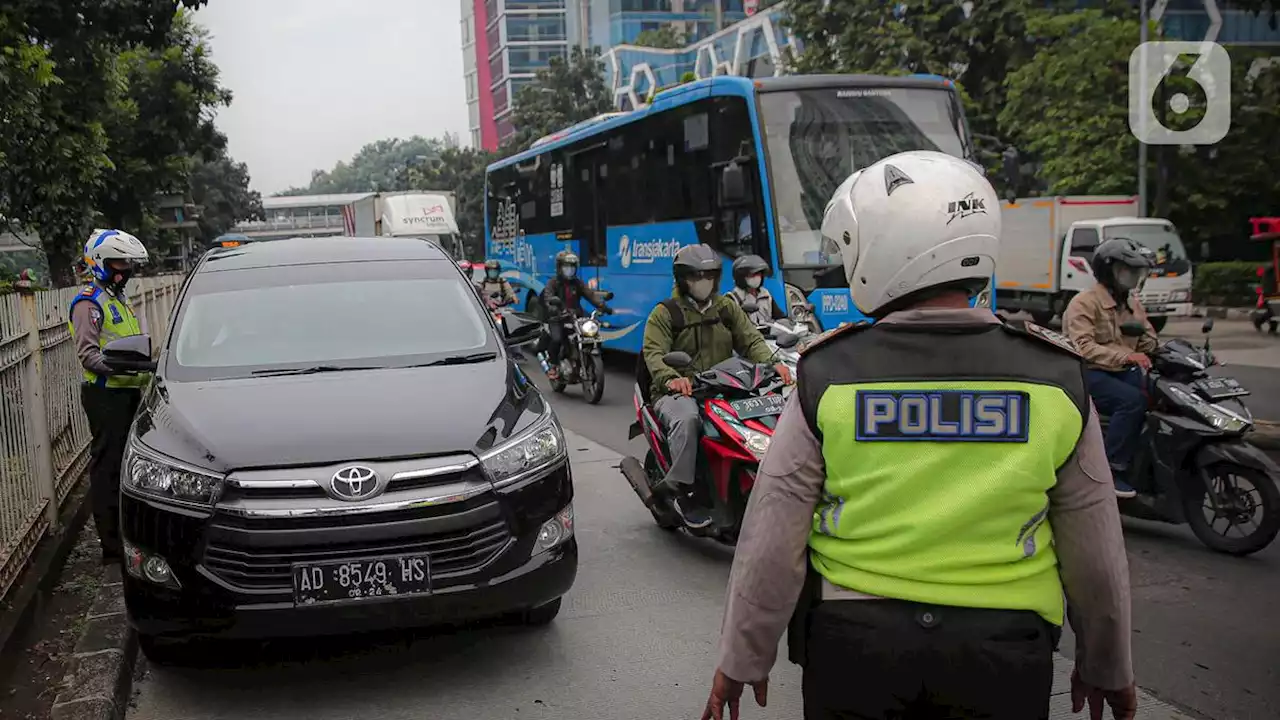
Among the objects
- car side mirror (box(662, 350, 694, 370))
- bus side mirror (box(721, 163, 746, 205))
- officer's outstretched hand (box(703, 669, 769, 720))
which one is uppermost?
bus side mirror (box(721, 163, 746, 205))

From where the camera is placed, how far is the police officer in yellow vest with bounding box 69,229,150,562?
18.3ft

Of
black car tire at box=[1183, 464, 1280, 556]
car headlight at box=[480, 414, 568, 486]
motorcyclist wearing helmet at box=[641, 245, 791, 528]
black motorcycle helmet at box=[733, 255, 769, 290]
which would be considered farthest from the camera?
black motorcycle helmet at box=[733, 255, 769, 290]

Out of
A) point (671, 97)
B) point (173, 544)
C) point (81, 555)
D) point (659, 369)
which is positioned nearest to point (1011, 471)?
point (173, 544)

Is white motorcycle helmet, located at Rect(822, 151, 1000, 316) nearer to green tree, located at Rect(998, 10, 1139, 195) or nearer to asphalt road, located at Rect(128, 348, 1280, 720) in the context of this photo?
asphalt road, located at Rect(128, 348, 1280, 720)

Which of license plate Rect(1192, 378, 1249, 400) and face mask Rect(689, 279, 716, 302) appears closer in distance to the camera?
license plate Rect(1192, 378, 1249, 400)

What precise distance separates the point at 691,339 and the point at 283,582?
2.97 meters

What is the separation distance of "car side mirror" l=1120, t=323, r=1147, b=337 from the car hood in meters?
3.09

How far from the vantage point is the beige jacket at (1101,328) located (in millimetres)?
6035

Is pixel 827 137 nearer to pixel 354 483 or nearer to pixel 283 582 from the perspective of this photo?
pixel 354 483

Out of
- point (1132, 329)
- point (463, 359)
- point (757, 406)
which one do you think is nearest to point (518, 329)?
point (463, 359)

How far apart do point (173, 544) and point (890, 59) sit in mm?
24741

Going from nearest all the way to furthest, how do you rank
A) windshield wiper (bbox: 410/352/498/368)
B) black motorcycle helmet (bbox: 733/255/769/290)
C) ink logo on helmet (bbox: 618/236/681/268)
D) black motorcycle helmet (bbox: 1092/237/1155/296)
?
windshield wiper (bbox: 410/352/498/368) → black motorcycle helmet (bbox: 1092/237/1155/296) → black motorcycle helmet (bbox: 733/255/769/290) → ink logo on helmet (bbox: 618/236/681/268)

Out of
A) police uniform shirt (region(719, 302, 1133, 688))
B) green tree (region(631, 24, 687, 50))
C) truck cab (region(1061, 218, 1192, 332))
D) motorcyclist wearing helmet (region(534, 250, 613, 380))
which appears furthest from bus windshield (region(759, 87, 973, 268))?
green tree (region(631, 24, 687, 50))

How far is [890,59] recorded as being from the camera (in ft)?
86.3
